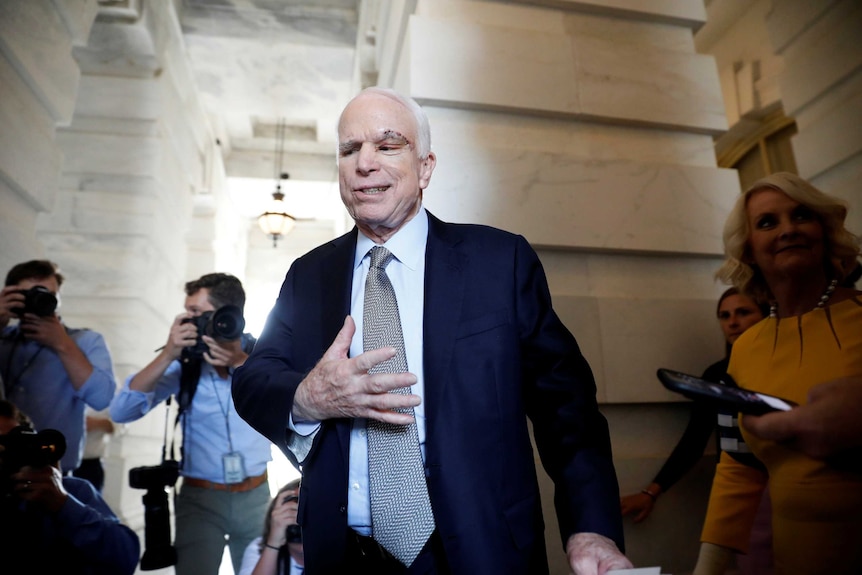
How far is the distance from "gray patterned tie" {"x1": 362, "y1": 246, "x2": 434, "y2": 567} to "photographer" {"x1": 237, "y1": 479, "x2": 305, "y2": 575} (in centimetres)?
95

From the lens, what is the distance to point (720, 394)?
3.49 feet

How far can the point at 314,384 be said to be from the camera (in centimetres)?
101

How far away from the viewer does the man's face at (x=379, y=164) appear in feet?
4.25

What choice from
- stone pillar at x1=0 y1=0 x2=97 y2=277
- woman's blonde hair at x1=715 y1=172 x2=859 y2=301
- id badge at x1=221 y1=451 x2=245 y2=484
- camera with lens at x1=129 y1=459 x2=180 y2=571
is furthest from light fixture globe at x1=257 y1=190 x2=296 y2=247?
woman's blonde hair at x1=715 y1=172 x2=859 y2=301

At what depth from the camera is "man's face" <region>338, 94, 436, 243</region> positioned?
4.25 ft

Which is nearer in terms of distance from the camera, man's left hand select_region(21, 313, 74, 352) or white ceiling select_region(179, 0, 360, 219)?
man's left hand select_region(21, 313, 74, 352)

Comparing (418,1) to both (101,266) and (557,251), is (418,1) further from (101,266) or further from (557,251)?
(101,266)

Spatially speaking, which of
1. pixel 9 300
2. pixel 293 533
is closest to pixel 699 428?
pixel 293 533

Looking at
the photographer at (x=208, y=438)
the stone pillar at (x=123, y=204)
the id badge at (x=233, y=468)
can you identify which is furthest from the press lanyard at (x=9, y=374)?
the stone pillar at (x=123, y=204)

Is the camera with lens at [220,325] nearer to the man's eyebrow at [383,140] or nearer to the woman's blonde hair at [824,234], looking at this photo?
the man's eyebrow at [383,140]

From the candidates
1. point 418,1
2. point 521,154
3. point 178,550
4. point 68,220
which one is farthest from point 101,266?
point 521,154

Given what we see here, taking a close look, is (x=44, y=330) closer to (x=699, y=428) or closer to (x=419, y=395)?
(x=419, y=395)

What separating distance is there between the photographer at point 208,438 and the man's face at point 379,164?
1.19 meters

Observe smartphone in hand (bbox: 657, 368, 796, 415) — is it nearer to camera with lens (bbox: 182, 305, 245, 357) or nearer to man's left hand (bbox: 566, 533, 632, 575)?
man's left hand (bbox: 566, 533, 632, 575)
